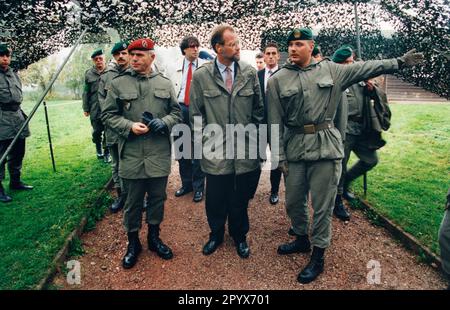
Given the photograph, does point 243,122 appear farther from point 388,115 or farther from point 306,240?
point 388,115

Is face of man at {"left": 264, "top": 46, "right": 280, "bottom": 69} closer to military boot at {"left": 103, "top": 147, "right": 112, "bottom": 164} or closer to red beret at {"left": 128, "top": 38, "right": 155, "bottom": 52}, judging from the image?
red beret at {"left": 128, "top": 38, "right": 155, "bottom": 52}

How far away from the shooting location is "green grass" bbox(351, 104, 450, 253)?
4.56 meters

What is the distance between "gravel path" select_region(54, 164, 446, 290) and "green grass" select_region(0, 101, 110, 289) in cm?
35

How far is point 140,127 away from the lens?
140 inches

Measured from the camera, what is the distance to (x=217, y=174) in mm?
3709

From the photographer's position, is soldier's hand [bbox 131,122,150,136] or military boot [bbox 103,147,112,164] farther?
military boot [bbox 103,147,112,164]

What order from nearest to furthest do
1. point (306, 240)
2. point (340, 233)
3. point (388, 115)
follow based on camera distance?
point (306, 240), point (340, 233), point (388, 115)

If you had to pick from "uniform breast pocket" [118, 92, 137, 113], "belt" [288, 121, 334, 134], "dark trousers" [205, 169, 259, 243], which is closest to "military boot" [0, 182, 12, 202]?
"uniform breast pocket" [118, 92, 137, 113]

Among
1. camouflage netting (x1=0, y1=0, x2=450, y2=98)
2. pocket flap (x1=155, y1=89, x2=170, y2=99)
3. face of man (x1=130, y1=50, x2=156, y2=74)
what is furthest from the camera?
camouflage netting (x1=0, y1=0, x2=450, y2=98)

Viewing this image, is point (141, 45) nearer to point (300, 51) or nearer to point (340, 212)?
point (300, 51)

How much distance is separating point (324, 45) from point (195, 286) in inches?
187

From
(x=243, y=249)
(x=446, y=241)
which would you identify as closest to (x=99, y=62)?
(x=243, y=249)

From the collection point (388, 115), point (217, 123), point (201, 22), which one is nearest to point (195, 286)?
point (217, 123)

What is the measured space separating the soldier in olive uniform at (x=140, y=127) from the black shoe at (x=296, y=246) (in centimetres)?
160
